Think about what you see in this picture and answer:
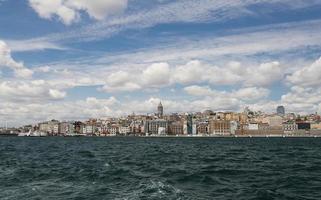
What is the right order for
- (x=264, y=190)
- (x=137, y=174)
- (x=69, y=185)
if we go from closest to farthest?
1. (x=264, y=190)
2. (x=69, y=185)
3. (x=137, y=174)

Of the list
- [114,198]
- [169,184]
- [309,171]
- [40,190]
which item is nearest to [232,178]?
[169,184]

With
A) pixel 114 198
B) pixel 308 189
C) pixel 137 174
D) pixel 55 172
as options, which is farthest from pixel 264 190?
pixel 55 172

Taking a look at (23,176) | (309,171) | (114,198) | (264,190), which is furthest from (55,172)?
(309,171)

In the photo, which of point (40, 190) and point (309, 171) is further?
point (309, 171)

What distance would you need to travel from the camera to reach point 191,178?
3606 cm

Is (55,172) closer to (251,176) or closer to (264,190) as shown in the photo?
(251,176)

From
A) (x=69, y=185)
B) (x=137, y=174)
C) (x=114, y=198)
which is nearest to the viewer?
(x=114, y=198)

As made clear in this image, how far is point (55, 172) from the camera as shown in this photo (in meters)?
41.0

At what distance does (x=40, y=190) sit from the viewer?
30.2 m

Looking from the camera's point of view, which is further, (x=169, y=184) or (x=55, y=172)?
(x=55, y=172)

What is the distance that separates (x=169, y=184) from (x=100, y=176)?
7.29m

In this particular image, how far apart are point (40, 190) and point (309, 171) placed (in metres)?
23.7

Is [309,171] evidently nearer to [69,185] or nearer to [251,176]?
[251,176]

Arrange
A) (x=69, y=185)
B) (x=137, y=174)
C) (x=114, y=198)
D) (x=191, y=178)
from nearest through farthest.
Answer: (x=114, y=198), (x=69, y=185), (x=191, y=178), (x=137, y=174)
